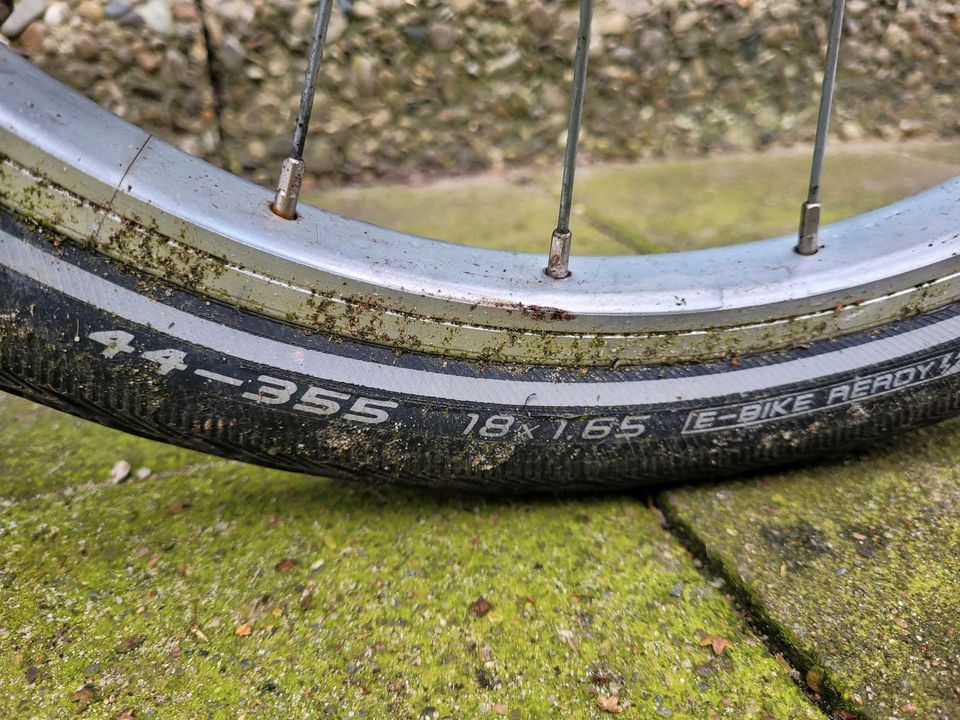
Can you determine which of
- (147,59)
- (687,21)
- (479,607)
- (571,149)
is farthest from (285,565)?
(687,21)

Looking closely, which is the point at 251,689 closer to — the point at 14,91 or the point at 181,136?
the point at 14,91

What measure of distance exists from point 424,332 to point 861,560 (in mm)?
634

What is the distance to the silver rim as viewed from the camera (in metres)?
0.77

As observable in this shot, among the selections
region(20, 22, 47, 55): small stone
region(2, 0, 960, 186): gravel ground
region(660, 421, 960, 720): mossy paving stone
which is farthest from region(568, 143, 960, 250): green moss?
region(20, 22, 47, 55): small stone

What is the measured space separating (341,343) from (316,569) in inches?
12.5

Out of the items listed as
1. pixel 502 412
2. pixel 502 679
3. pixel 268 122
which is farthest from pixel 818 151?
pixel 268 122

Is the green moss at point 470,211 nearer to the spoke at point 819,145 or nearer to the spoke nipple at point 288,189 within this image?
the spoke at point 819,145

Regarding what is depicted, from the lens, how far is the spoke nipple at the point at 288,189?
2.77 ft

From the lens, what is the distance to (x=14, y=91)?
76 centimetres

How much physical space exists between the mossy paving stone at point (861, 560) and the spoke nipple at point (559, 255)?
1.31ft

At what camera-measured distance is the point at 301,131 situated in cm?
84

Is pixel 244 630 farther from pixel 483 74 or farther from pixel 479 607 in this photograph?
pixel 483 74

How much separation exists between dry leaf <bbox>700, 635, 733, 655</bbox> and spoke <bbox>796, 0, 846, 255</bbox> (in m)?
0.49

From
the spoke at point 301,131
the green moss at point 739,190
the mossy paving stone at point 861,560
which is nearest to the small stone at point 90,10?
the green moss at point 739,190
